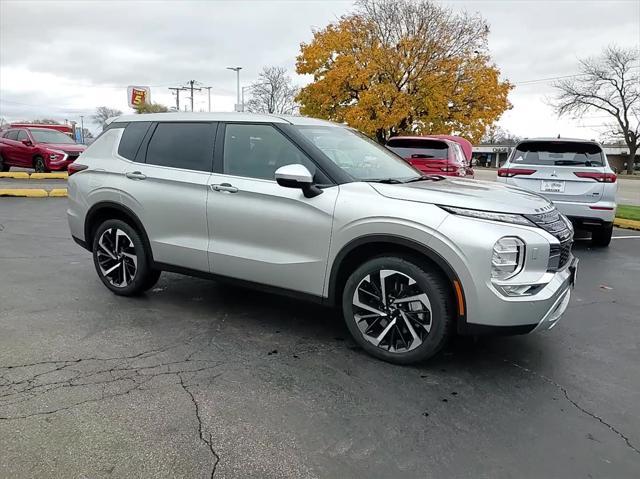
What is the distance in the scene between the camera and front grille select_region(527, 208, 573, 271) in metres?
3.31

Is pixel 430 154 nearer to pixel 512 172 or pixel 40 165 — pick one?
pixel 512 172

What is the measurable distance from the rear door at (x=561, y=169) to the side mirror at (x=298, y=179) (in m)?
5.27

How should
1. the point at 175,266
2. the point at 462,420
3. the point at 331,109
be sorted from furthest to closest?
the point at 331,109, the point at 175,266, the point at 462,420

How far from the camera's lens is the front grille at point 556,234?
10.9 feet

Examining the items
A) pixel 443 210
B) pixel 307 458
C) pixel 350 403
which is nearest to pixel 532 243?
pixel 443 210

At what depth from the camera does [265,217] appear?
3918 mm

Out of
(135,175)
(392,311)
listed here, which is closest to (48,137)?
(135,175)

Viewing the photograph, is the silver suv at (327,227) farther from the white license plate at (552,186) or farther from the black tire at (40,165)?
the black tire at (40,165)

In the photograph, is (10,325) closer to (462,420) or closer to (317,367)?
(317,367)

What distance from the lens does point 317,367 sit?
349 cm

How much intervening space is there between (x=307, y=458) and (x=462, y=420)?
0.94m

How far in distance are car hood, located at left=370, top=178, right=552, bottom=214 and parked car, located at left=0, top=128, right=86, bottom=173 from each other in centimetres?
1601

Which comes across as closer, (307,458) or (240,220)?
(307,458)

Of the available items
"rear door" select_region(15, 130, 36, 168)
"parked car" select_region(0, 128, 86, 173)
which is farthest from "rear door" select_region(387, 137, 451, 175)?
"rear door" select_region(15, 130, 36, 168)
